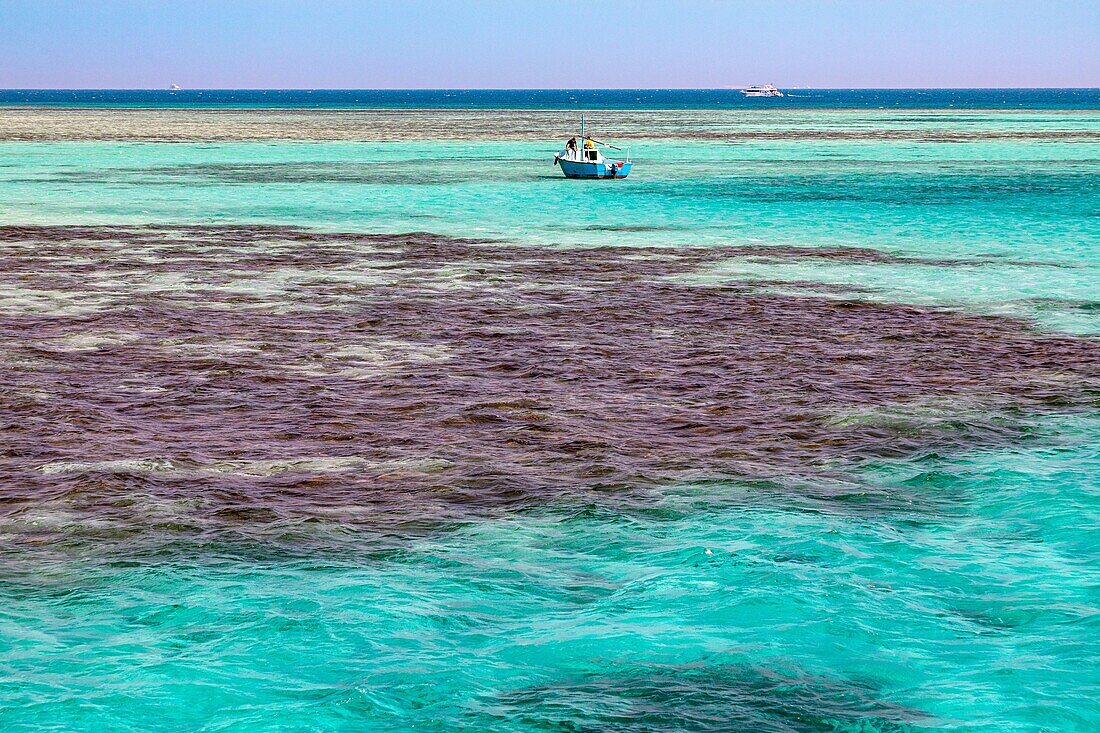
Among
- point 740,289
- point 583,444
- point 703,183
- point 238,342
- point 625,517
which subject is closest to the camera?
point 625,517

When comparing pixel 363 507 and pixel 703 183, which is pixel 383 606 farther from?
pixel 703 183

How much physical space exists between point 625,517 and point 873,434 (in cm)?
422

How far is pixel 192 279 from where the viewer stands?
1071 inches

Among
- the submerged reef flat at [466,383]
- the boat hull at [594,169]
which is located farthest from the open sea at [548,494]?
the boat hull at [594,169]

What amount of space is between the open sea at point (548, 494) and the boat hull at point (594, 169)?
30564mm

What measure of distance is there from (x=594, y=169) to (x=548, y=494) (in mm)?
49419

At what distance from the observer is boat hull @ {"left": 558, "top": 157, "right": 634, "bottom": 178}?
61.1m

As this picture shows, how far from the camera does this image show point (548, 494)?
1287cm

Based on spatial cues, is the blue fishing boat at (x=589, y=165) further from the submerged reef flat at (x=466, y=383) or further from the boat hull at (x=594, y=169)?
the submerged reef flat at (x=466, y=383)

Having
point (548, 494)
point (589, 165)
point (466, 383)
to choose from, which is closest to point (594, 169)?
point (589, 165)

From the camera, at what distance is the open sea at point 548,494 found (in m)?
8.98

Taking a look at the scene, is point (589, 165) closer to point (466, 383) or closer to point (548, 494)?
point (466, 383)

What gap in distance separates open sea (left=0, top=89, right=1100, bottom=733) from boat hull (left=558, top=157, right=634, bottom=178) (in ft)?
100

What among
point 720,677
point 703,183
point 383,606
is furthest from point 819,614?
point 703,183
